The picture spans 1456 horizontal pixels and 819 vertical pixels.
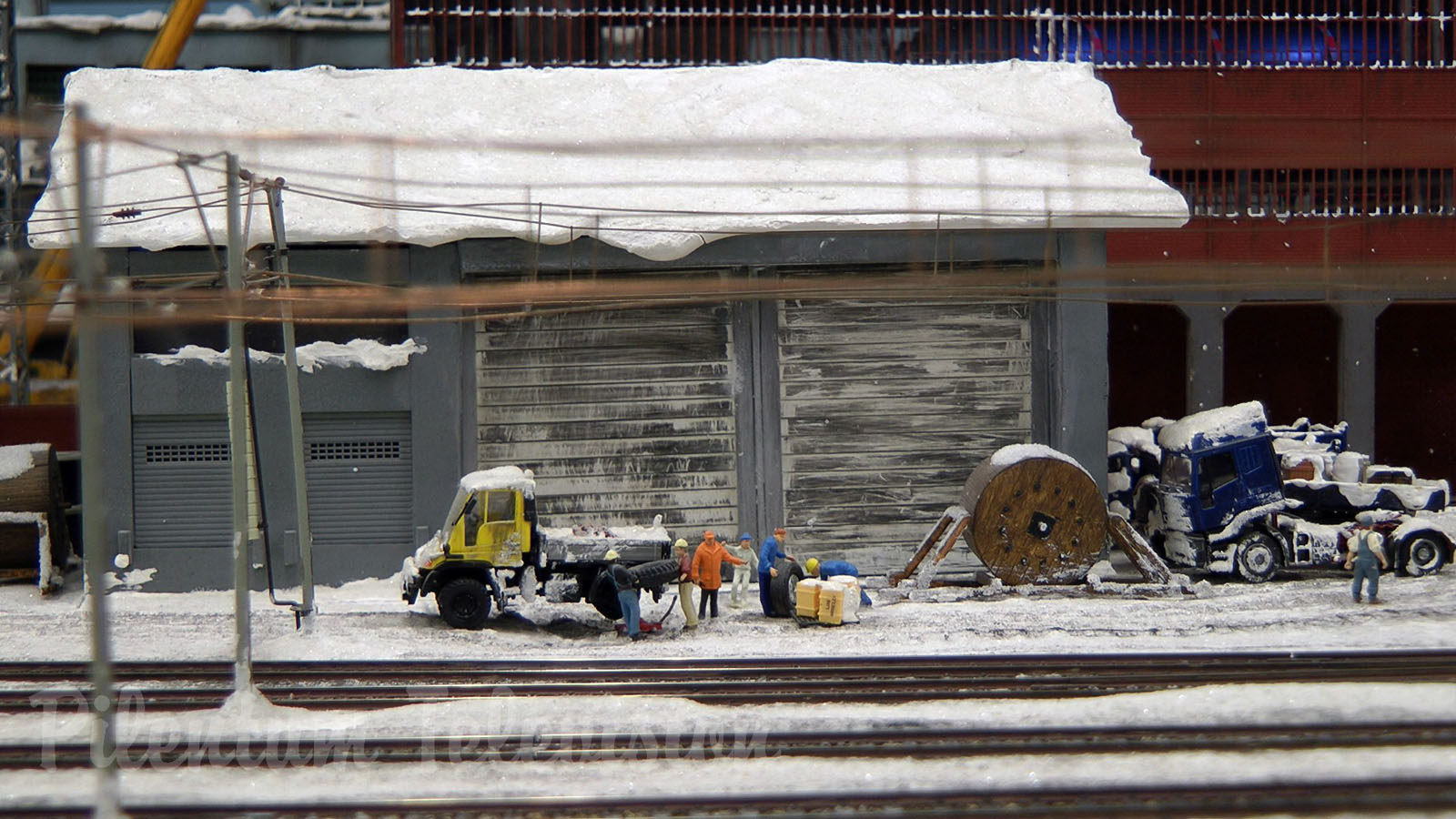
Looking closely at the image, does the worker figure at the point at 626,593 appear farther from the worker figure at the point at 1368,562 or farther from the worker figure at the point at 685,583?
the worker figure at the point at 1368,562

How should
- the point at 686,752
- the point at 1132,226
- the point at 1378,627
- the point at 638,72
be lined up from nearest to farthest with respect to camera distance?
the point at 686,752 < the point at 1378,627 < the point at 1132,226 < the point at 638,72

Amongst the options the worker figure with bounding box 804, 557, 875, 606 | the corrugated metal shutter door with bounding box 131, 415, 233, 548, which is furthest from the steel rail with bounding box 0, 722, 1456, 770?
the corrugated metal shutter door with bounding box 131, 415, 233, 548

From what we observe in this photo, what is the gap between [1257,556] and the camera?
1942cm

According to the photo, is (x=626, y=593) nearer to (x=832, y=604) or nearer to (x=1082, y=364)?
(x=832, y=604)

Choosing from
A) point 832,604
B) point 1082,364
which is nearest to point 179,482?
point 832,604

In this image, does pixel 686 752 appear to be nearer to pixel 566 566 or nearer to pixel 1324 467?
pixel 566 566

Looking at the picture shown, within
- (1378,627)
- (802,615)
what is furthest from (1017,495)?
(1378,627)

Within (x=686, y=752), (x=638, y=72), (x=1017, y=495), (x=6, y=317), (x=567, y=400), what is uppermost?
(x=638, y=72)

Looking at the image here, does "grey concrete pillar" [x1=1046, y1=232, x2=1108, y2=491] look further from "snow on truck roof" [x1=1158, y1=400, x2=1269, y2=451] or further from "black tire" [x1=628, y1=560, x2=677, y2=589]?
"black tire" [x1=628, y1=560, x2=677, y2=589]

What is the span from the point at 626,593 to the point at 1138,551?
7855 millimetres

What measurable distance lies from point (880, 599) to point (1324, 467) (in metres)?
7.91

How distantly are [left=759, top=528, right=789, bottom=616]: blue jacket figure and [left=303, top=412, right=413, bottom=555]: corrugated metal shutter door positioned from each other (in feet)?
19.6

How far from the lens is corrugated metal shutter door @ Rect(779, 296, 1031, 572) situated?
20.6 meters

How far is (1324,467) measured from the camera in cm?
2056
